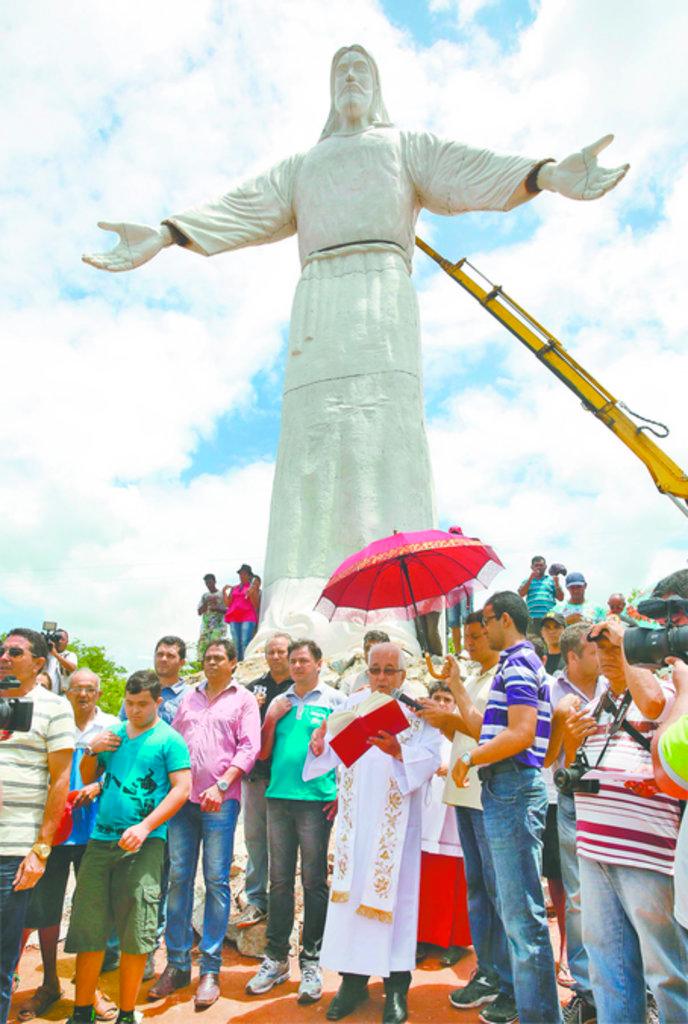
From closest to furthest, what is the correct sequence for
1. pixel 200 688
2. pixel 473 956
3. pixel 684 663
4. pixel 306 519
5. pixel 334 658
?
1. pixel 684 663
2. pixel 473 956
3. pixel 200 688
4. pixel 334 658
5. pixel 306 519

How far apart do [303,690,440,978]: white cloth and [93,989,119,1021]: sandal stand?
1192mm

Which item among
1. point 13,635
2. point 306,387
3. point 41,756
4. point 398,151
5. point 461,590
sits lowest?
point 41,756

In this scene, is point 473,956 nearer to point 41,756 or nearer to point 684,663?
point 41,756

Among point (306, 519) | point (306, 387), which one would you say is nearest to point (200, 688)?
point (306, 519)

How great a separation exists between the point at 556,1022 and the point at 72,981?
309cm

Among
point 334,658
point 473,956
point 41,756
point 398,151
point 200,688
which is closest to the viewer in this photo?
point 41,756

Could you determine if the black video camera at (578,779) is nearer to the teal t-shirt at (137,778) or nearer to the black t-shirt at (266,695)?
Answer: the teal t-shirt at (137,778)

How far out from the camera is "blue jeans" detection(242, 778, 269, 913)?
5.21 m

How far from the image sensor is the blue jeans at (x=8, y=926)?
354 centimetres

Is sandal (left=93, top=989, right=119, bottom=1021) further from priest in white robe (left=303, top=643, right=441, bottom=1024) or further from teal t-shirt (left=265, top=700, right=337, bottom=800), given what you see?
teal t-shirt (left=265, top=700, right=337, bottom=800)

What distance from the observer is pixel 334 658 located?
7.76m

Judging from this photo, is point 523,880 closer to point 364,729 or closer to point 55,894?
point 364,729

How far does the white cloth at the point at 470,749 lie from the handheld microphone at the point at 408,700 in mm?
452

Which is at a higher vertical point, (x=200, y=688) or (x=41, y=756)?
(x=200, y=688)
